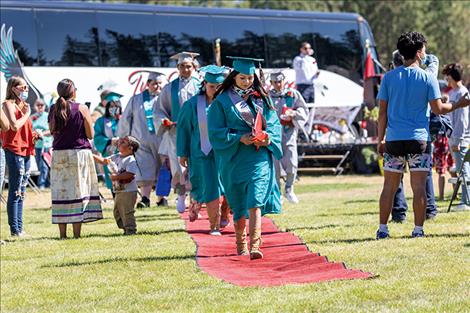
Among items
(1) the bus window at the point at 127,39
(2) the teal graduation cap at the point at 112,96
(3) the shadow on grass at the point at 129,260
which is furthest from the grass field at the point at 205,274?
(1) the bus window at the point at 127,39

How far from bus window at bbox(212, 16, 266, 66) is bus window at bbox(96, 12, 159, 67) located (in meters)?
2.05

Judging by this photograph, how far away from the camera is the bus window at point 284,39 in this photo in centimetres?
2923

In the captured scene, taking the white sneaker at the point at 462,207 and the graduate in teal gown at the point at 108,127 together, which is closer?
the white sneaker at the point at 462,207

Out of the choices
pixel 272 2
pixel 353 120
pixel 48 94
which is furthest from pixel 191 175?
pixel 272 2

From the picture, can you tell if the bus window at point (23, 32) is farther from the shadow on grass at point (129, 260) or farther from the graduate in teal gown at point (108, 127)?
the shadow on grass at point (129, 260)

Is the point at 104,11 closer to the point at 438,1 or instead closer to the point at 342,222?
the point at 342,222

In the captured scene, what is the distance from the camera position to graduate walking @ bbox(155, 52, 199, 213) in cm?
1395

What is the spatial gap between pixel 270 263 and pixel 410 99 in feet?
6.93

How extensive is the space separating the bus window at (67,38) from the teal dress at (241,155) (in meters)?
15.3

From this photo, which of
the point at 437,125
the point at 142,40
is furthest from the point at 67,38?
the point at 437,125

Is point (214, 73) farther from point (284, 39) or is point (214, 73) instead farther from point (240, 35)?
point (284, 39)

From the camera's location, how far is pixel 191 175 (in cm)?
1259

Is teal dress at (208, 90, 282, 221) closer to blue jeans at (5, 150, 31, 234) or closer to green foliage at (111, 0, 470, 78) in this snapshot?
blue jeans at (5, 150, 31, 234)

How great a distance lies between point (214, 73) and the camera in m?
11.6
